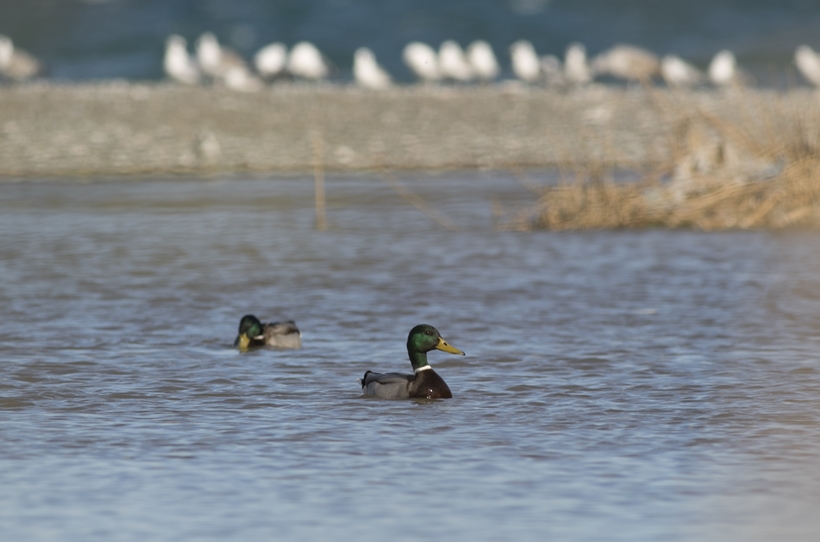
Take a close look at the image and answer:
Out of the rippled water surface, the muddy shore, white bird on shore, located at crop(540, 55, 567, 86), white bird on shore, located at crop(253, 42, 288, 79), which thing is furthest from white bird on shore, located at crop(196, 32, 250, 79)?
the rippled water surface

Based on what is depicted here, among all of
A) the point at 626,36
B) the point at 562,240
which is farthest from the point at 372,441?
→ the point at 626,36

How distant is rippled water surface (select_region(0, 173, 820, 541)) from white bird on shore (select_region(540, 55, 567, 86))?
22638 millimetres

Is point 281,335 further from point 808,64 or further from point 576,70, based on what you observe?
point 808,64

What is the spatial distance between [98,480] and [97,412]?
144 centimetres

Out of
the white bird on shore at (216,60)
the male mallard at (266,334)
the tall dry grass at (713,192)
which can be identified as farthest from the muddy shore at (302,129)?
the male mallard at (266,334)

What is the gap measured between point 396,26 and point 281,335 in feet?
158

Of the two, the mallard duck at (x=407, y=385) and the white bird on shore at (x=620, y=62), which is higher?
the white bird on shore at (x=620, y=62)

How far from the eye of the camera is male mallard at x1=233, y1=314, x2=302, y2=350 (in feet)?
30.5

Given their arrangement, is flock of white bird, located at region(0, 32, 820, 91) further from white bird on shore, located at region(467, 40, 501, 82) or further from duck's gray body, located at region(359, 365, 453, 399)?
duck's gray body, located at region(359, 365, 453, 399)

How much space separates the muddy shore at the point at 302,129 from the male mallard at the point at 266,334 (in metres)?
13.2

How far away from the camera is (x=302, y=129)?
26.9m

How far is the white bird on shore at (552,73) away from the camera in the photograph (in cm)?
3834

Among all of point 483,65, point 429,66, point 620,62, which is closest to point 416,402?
point 429,66

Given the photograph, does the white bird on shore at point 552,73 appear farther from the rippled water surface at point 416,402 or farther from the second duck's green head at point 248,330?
the second duck's green head at point 248,330
